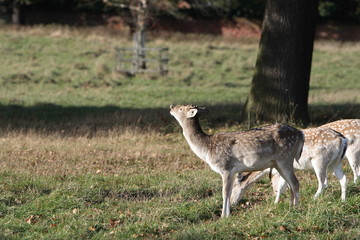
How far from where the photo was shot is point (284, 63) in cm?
1492

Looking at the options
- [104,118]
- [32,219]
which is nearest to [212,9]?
[104,118]

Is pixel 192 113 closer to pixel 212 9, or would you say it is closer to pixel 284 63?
pixel 284 63

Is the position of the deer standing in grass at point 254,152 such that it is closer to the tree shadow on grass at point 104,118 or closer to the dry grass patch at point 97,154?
the dry grass patch at point 97,154

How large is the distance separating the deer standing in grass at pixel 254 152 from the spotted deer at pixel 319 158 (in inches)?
27.2

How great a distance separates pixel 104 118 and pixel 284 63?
4.86m

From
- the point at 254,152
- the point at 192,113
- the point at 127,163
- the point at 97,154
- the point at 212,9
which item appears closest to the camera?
the point at 254,152

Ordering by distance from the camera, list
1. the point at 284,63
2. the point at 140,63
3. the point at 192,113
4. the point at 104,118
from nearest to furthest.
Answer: the point at 192,113, the point at 284,63, the point at 104,118, the point at 140,63

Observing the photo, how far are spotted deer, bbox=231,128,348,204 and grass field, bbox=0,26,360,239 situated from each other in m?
0.23

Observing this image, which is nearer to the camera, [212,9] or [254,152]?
[254,152]

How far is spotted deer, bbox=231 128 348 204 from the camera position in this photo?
937 cm

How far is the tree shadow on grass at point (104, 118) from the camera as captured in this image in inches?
594

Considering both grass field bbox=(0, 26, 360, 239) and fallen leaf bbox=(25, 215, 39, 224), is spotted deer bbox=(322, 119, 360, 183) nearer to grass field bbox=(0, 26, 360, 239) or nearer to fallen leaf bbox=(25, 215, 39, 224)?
grass field bbox=(0, 26, 360, 239)

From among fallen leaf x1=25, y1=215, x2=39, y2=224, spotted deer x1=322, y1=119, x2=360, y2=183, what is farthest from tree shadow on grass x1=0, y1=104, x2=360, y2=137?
fallen leaf x1=25, y1=215, x2=39, y2=224

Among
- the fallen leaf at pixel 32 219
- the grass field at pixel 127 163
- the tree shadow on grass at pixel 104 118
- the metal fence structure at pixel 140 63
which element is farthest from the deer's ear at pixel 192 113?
the metal fence structure at pixel 140 63
